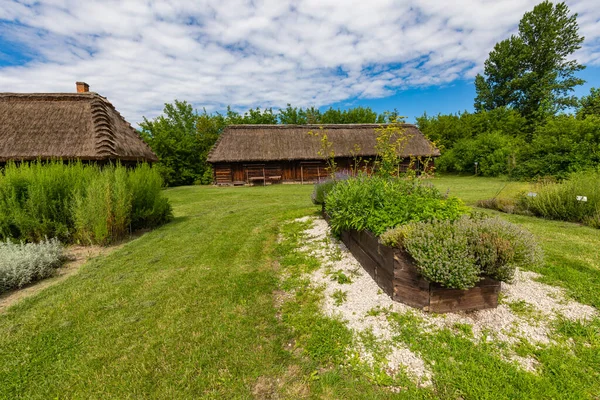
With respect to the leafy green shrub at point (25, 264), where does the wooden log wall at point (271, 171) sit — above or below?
above

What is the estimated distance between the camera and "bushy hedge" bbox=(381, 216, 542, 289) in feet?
7.84

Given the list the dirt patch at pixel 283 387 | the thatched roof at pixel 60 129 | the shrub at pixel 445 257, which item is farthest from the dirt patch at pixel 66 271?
the thatched roof at pixel 60 129

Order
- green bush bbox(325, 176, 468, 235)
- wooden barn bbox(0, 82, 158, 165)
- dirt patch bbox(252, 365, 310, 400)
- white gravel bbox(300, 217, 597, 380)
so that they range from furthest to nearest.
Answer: wooden barn bbox(0, 82, 158, 165), green bush bbox(325, 176, 468, 235), white gravel bbox(300, 217, 597, 380), dirt patch bbox(252, 365, 310, 400)

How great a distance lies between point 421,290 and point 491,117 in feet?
115

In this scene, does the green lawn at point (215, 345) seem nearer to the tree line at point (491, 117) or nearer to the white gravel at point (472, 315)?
the white gravel at point (472, 315)

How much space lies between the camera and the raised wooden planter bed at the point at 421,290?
264 cm

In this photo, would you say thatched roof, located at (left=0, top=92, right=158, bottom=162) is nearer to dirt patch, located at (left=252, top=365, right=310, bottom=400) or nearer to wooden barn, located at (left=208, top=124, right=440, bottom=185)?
wooden barn, located at (left=208, top=124, right=440, bottom=185)

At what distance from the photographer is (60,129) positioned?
39.6 ft

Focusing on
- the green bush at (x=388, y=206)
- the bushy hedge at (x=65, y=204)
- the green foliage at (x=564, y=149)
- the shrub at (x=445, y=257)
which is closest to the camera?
the shrub at (x=445, y=257)

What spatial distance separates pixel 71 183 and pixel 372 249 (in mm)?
7027

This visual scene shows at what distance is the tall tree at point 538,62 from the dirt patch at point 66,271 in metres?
38.6

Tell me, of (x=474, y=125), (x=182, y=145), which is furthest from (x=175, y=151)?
(x=474, y=125)

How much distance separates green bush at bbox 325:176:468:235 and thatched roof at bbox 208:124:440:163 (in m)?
16.3

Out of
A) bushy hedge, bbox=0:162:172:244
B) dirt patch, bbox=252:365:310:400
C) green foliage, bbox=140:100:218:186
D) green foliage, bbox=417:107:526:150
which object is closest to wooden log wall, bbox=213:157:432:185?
green foliage, bbox=140:100:218:186
